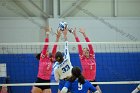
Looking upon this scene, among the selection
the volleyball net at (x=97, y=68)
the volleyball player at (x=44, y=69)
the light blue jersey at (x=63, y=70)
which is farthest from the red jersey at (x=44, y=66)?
the volleyball net at (x=97, y=68)

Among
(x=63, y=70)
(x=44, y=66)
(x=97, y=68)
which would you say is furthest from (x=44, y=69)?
(x=97, y=68)

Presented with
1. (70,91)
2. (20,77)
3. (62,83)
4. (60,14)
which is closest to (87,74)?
(62,83)

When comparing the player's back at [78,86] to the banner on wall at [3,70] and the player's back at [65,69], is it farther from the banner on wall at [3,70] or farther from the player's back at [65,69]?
the banner on wall at [3,70]

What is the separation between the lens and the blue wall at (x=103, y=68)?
10930 millimetres

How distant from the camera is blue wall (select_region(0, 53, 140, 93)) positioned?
10930 millimetres

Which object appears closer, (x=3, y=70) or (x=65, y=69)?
(x=65, y=69)

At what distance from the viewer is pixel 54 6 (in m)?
11.9

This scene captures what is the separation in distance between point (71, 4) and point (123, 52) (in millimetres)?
2198

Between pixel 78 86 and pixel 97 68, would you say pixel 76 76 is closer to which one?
pixel 78 86

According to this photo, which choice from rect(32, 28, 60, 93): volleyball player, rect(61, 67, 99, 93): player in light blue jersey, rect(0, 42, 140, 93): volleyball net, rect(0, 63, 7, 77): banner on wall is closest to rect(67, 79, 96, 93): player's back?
rect(61, 67, 99, 93): player in light blue jersey

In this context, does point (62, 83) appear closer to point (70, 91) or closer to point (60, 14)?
point (70, 91)

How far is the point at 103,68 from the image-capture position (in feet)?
36.5

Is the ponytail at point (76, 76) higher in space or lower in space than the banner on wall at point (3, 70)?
higher

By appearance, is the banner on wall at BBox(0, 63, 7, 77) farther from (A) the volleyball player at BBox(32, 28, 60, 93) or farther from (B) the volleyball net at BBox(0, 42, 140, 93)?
(A) the volleyball player at BBox(32, 28, 60, 93)
